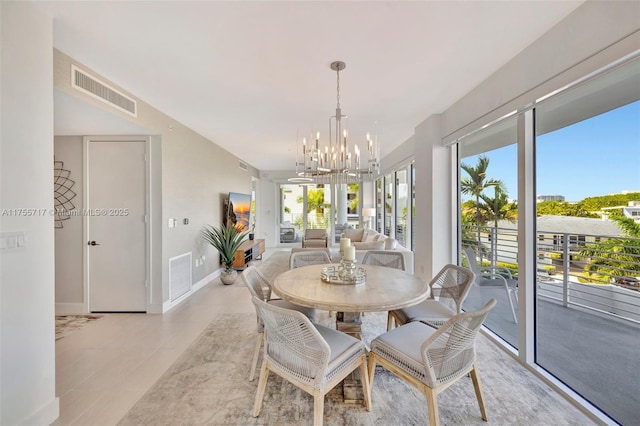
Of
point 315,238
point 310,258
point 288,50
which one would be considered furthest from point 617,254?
point 315,238

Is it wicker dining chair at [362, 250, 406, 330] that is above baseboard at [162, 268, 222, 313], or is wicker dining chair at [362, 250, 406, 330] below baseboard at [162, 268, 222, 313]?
above

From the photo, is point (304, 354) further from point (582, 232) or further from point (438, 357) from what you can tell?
point (582, 232)

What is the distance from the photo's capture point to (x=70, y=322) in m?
3.26

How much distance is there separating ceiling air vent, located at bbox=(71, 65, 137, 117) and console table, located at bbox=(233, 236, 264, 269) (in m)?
3.08

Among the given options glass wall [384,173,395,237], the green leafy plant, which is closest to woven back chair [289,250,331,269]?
the green leafy plant

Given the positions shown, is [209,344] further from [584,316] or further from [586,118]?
[586,118]

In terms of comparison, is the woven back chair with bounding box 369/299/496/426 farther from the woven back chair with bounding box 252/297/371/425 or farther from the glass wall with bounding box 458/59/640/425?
the glass wall with bounding box 458/59/640/425

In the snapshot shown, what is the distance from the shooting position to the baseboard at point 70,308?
3.50 metres

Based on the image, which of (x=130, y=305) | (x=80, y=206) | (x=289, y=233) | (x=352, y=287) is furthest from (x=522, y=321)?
(x=289, y=233)

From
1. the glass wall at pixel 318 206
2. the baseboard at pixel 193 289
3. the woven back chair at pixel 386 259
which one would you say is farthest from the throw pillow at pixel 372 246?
the glass wall at pixel 318 206

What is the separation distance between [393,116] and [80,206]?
437 cm

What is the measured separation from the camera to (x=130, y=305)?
11.8ft

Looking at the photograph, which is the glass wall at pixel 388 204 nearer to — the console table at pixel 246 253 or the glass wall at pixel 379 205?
the glass wall at pixel 379 205

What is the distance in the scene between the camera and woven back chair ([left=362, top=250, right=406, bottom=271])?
3035mm
